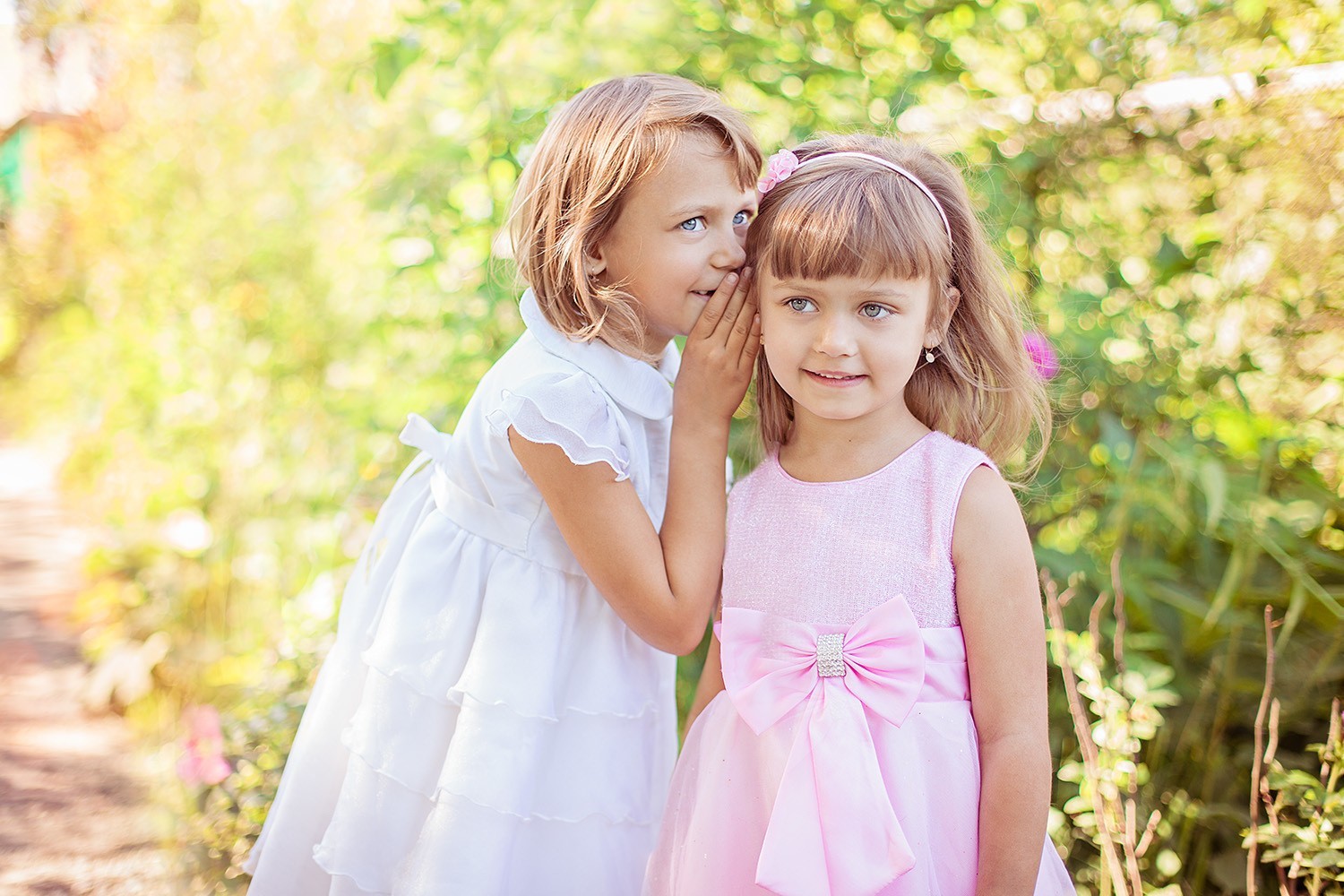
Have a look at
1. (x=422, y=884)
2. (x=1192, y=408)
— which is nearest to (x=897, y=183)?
(x=422, y=884)

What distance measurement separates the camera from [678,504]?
1.50 meters

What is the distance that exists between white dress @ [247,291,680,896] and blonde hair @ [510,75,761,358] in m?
0.05

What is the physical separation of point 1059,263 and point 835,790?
70.1 inches

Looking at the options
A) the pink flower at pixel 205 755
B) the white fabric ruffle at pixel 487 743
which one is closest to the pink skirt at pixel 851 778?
the white fabric ruffle at pixel 487 743

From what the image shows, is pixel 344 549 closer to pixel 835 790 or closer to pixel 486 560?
pixel 486 560

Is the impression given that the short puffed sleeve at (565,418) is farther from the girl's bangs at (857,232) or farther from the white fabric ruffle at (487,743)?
the girl's bangs at (857,232)

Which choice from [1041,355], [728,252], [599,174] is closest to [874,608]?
[728,252]

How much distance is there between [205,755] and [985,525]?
5.86 feet

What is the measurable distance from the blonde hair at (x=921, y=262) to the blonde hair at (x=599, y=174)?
140 mm

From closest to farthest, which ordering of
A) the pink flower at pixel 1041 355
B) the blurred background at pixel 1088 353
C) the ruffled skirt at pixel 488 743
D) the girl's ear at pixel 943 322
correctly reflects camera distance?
the girl's ear at pixel 943 322 → the ruffled skirt at pixel 488 743 → the pink flower at pixel 1041 355 → the blurred background at pixel 1088 353

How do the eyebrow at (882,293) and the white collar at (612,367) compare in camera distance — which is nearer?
the eyebrow at (882,293)

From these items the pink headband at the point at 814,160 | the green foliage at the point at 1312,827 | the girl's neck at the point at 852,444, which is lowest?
Result: the green foliage at the point at 1312,827

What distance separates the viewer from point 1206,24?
98.7 inches

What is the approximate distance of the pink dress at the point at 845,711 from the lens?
129cm
